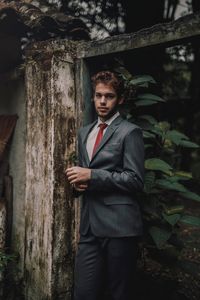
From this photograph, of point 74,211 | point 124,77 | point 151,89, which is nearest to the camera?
point 124,77

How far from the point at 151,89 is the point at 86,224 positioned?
3.36m

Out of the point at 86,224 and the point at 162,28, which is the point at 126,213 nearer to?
the point at 86,224

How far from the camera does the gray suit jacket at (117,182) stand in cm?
256

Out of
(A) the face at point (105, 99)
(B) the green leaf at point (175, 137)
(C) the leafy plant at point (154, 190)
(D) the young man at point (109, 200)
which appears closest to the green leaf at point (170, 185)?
(C) the leafy plant at point (154, 190)

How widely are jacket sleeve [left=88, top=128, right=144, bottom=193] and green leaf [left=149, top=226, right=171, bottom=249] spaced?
26.9 inches

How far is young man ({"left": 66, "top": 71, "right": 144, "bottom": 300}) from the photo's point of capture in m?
2.57

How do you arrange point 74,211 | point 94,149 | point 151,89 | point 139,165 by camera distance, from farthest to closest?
point 151,89 → point 74,211 → point 94,149 → point 139,165

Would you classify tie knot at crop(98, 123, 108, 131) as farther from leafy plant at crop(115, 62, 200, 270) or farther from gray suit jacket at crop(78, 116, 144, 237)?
leafy plant at crop(115, 62, 200, 270)

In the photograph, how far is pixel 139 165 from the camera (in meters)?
2.58

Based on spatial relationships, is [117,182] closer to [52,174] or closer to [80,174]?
[80,174]

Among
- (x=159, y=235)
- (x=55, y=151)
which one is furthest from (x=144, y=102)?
(x=159, y=235)


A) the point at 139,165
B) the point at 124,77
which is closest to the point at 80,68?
the point at 124,77

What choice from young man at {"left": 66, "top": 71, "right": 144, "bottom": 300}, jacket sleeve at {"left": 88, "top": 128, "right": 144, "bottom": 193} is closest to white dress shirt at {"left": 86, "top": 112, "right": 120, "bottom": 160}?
young man at {"left": 66, "top": 71, "right": 144, "bottom": 300}

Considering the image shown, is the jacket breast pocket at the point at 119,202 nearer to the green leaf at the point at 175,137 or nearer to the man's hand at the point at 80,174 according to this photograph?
the man's hand at the point at 80,174
